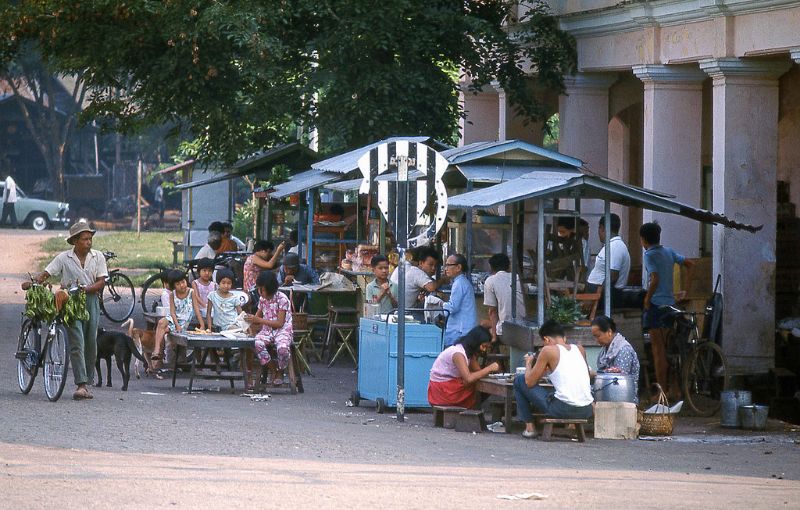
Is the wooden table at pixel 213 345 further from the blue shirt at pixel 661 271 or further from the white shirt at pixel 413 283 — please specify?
the blue shirt at pixel 661 271

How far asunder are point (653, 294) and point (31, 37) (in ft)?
39.3

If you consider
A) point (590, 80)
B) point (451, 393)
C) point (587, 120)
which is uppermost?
point (590, 80)

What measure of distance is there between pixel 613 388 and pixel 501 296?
227 cm

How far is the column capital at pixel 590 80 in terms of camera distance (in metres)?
25.2

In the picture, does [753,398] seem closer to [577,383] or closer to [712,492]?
[577,383]

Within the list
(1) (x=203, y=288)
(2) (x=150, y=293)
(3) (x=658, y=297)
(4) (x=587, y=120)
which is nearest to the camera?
(3) (x=658, y=297)

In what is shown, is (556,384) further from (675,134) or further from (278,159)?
(278,159)

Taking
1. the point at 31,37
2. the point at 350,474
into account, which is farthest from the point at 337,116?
the point at 350,474

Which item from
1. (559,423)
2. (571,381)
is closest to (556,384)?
(571,381)

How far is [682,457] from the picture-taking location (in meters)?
13.4

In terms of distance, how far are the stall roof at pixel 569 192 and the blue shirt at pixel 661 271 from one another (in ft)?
4.88

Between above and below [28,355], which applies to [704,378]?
below

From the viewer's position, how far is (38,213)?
5825cm

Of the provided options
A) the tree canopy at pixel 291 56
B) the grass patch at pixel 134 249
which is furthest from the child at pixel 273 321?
the grass patch at pixel 134 249
